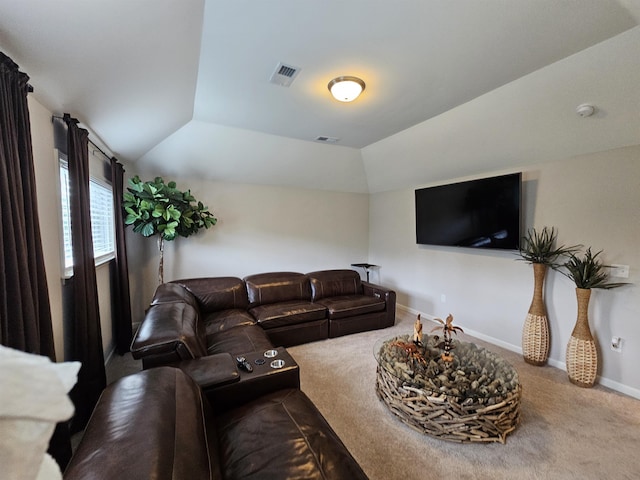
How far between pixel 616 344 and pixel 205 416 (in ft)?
11.6

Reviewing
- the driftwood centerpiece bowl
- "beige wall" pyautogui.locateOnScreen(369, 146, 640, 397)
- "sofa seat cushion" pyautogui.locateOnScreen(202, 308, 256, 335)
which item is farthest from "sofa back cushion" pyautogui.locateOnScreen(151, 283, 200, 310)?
"beige wall" pyautogui.locateOnScreen(369, 146, 640, 397)

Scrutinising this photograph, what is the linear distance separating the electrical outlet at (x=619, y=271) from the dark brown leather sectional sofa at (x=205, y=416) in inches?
117

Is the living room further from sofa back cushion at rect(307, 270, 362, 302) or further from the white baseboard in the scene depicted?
sofa back cushion at rect(307, 270, 362, 302)

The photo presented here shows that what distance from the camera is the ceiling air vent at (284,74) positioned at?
89.4 inches

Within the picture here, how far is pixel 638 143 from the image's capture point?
2.43m

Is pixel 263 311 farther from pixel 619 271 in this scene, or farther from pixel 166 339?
pixel 619 271

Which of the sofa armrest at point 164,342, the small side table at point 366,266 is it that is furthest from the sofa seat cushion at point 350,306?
the sofa armrest at point 164,342

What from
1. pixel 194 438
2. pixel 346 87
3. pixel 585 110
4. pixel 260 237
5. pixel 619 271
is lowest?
pixel 194 438

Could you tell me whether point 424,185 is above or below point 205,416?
above

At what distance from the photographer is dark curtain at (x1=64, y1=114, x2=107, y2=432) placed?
81.4 inches

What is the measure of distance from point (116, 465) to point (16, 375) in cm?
89

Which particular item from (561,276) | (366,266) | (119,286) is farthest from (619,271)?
(119,286)

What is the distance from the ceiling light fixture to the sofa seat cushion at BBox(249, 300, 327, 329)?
2.49 metres

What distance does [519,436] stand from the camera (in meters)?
2.02
